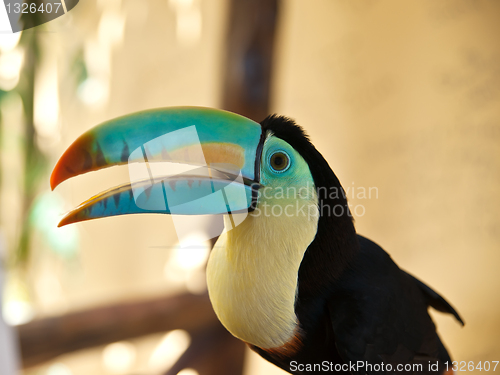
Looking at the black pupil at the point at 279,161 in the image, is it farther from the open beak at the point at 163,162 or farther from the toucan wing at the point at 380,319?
the toucan wing at the point at 380,319

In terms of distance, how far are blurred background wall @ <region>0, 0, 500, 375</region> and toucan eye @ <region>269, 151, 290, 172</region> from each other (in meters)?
0.40

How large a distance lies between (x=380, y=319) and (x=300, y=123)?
25.3 inches

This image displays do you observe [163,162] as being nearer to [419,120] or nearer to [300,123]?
[300,123]

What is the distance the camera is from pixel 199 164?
67 cm

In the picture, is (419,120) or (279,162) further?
(419,120)

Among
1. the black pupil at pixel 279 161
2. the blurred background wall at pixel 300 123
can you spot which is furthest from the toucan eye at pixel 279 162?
the blurred background wall at pixel 300 123

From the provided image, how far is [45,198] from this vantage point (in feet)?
3.96

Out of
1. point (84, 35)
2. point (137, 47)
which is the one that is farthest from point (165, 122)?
point (137, 47)

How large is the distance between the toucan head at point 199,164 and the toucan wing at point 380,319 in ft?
0.61

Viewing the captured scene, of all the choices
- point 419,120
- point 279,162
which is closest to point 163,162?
point 279,162

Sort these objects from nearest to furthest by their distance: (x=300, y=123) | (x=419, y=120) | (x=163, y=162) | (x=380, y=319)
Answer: (x=163, y=162) < (x=380, y=319) < (x=300, y=123) < (x=419, y=120)

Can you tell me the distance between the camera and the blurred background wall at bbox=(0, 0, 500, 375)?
4.28 ft

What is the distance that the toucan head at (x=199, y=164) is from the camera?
63 centimetres

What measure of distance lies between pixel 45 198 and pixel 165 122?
0.78m
